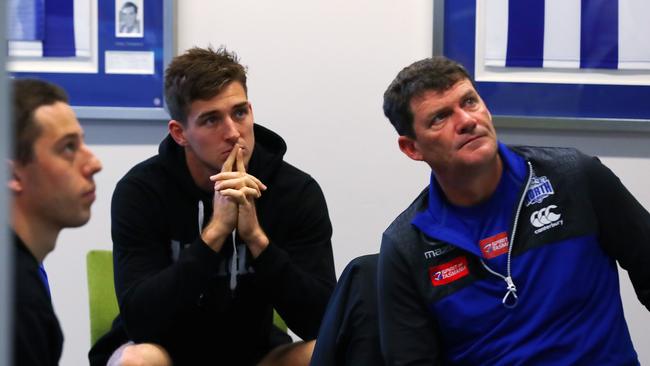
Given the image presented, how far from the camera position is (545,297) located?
2.00m

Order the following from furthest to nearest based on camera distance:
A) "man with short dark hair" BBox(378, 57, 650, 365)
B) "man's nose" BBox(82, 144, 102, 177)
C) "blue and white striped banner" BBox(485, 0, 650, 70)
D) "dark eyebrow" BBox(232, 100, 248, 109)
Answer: "blue and white striped banner" BBox(485, 0, 650, 70), "dark eyebrow" BBox(232, 100, 248, 109), "man with short dark hair" BBox(378, 57, 650, 365), "man's nose" BBox(82, 144, 102, 177)

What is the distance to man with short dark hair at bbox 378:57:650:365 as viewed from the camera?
6.52ft

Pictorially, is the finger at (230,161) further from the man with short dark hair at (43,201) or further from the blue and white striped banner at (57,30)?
the man with short dark hair at (43,201)

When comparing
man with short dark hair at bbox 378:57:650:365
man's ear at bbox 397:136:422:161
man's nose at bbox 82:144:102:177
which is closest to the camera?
man's nose at bbox 82:144:102:177

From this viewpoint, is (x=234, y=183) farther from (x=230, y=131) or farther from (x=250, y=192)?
(x=230, y=131)

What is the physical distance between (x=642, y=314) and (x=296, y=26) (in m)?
1.42

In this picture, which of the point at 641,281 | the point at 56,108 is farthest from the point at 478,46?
the point at 56,108

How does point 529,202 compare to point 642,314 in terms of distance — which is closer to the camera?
point 529,202

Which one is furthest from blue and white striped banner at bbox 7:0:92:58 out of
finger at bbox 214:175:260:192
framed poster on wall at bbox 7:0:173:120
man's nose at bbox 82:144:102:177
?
man's nose at bbox 82:144:102:177

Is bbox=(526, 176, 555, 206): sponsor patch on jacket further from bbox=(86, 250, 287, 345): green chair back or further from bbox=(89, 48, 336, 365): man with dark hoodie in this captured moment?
bbox=(86, 250, 287, 345): green chair back

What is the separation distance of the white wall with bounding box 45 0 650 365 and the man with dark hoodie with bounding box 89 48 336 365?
1.60 feet

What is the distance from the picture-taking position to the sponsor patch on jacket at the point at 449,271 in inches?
79.9

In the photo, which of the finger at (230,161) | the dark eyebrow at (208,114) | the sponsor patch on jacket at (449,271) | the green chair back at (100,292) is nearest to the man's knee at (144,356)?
the green chair back at (100,292)

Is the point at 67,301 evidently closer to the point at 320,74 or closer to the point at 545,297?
the point at 320,74
